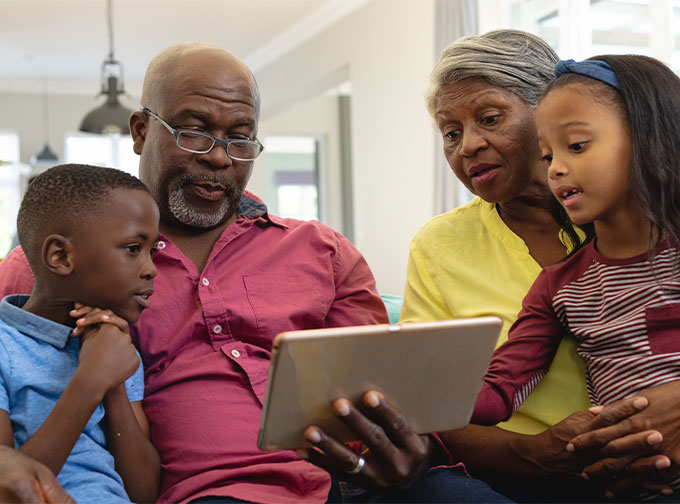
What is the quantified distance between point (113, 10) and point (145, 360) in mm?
5879

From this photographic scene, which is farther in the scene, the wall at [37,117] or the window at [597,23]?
the wall at [37,117]

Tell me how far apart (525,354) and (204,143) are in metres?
0.85

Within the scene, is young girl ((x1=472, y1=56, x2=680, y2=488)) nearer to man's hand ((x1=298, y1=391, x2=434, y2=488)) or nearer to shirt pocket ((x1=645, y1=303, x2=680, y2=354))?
shirt pocket ((x1=645, y1=303, x2=680, y2=354))

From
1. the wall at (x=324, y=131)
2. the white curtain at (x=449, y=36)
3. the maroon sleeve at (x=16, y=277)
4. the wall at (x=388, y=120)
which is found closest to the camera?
the maroon sleeve at (x=16, y=277)

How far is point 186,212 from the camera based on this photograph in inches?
66.1

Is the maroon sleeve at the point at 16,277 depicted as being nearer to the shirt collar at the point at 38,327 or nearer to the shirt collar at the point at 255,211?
the shirt collar at the point at 38,327

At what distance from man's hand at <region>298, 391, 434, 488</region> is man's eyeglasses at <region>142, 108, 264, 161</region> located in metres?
0.79

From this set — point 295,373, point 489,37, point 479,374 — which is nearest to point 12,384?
point 295,373

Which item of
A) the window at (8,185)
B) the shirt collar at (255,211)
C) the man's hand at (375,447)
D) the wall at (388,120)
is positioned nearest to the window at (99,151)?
the window at (8,185)

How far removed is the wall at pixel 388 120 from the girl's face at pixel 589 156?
4.01 m

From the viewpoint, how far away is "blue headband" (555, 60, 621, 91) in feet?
4.22

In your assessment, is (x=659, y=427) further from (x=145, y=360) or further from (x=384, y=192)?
(x=384, y=192)

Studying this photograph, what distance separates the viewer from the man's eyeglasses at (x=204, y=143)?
168cm

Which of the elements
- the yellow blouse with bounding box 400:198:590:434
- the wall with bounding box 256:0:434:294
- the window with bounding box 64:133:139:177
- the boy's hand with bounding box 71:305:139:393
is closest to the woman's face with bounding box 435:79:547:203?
the yellow blouse with bounding box 400:198:590:434
